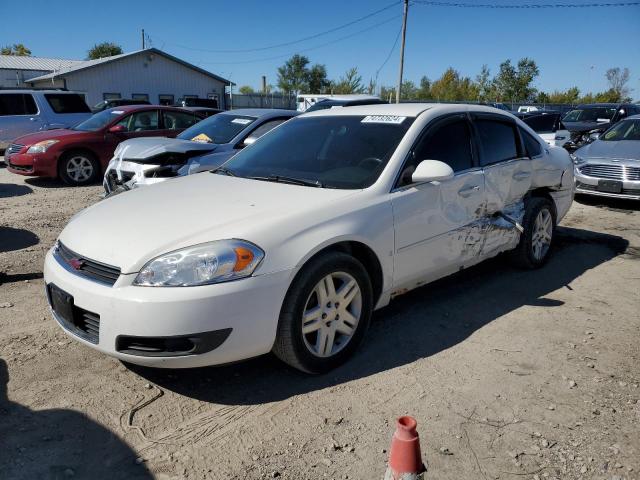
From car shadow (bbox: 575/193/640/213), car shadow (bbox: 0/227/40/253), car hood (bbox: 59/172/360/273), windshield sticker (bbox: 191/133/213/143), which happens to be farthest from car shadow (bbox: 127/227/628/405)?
windshield sticker (bbox: 191/133/213/143)

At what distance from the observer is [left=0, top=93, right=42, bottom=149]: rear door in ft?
40.8

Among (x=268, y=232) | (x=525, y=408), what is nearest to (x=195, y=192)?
(x=268, y=232)

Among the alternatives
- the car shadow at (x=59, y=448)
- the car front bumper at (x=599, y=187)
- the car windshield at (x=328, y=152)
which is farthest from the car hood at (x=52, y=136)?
the car front bumper at (x=599, y=187)

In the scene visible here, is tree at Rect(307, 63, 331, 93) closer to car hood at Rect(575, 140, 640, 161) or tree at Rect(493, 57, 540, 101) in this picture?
tree at Rect(493, 57, 540, 101)

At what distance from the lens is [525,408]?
2834mm

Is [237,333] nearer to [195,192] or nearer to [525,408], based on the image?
[195,192]

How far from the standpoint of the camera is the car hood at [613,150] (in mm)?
8320

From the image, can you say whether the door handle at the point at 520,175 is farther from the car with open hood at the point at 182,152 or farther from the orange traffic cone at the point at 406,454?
the orange traffic cone at the point at 406,454

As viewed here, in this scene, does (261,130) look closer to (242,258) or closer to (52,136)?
(52,136)

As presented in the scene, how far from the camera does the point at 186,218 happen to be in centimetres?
299

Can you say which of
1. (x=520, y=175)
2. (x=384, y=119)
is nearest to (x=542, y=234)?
(x=520, y=175)

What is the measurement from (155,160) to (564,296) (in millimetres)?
4819

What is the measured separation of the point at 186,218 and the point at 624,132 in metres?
9.33

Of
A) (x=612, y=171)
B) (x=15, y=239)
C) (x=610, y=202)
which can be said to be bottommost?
(x=610, y=202)
